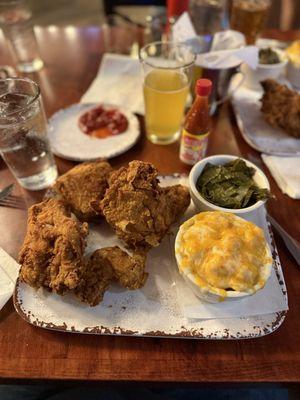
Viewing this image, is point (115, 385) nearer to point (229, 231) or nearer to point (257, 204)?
point (229, 231)

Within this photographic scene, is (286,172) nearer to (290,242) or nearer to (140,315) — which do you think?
(290,242)

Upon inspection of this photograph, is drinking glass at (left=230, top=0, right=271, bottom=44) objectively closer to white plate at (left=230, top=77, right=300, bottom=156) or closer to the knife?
white plate at (left=230, top=77, right=300, bottom=156)

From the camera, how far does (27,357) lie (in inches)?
33.2

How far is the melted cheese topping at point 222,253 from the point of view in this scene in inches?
33.3

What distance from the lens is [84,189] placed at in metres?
1.12

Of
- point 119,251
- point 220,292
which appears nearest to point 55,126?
point 119,251

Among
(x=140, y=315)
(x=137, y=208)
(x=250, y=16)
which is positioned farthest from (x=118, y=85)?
(x=140, y=315)

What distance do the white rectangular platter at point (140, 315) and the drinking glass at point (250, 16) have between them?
154 centimetres

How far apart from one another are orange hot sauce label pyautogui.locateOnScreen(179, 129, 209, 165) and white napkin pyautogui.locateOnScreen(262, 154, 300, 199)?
0.96 ft

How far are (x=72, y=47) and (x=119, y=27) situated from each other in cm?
42

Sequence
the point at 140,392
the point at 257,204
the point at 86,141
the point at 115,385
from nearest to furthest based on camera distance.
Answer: the point at 115,385
the point at 257,204
the point at 140,392
the point at 86,141

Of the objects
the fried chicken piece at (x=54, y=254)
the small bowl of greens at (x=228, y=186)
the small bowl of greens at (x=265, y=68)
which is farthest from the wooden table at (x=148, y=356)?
the small bowl of greens at (x=265, y=68)

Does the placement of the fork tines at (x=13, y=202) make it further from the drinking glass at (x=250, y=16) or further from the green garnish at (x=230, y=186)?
the drinking glass at (x=250, y=16)

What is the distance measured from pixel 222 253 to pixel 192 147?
570 millimetres
